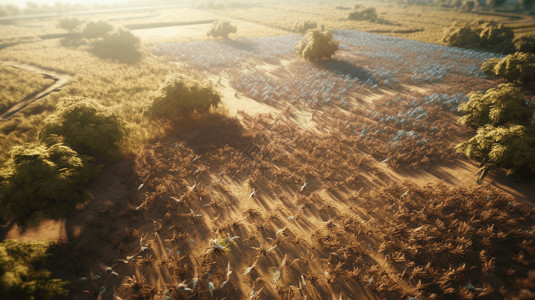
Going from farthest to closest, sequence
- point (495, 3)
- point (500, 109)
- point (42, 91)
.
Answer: point (495, 3), point (42, 91), point (500, 109)

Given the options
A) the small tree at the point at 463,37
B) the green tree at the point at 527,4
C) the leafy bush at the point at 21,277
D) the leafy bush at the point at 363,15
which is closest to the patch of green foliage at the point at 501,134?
the leafy bush at the point at 21,277

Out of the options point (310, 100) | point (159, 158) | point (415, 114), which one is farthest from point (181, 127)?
point (415, 114)

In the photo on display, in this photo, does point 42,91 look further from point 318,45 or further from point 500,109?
point 500,109

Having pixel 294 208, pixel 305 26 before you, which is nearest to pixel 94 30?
pixel 305 26

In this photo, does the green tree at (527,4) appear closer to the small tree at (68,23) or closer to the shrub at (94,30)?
the shrub at (94,30)

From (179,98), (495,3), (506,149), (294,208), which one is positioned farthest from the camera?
(495,3)

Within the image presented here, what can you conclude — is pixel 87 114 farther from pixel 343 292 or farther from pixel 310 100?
pixel 310 100

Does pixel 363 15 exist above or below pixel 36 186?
above
